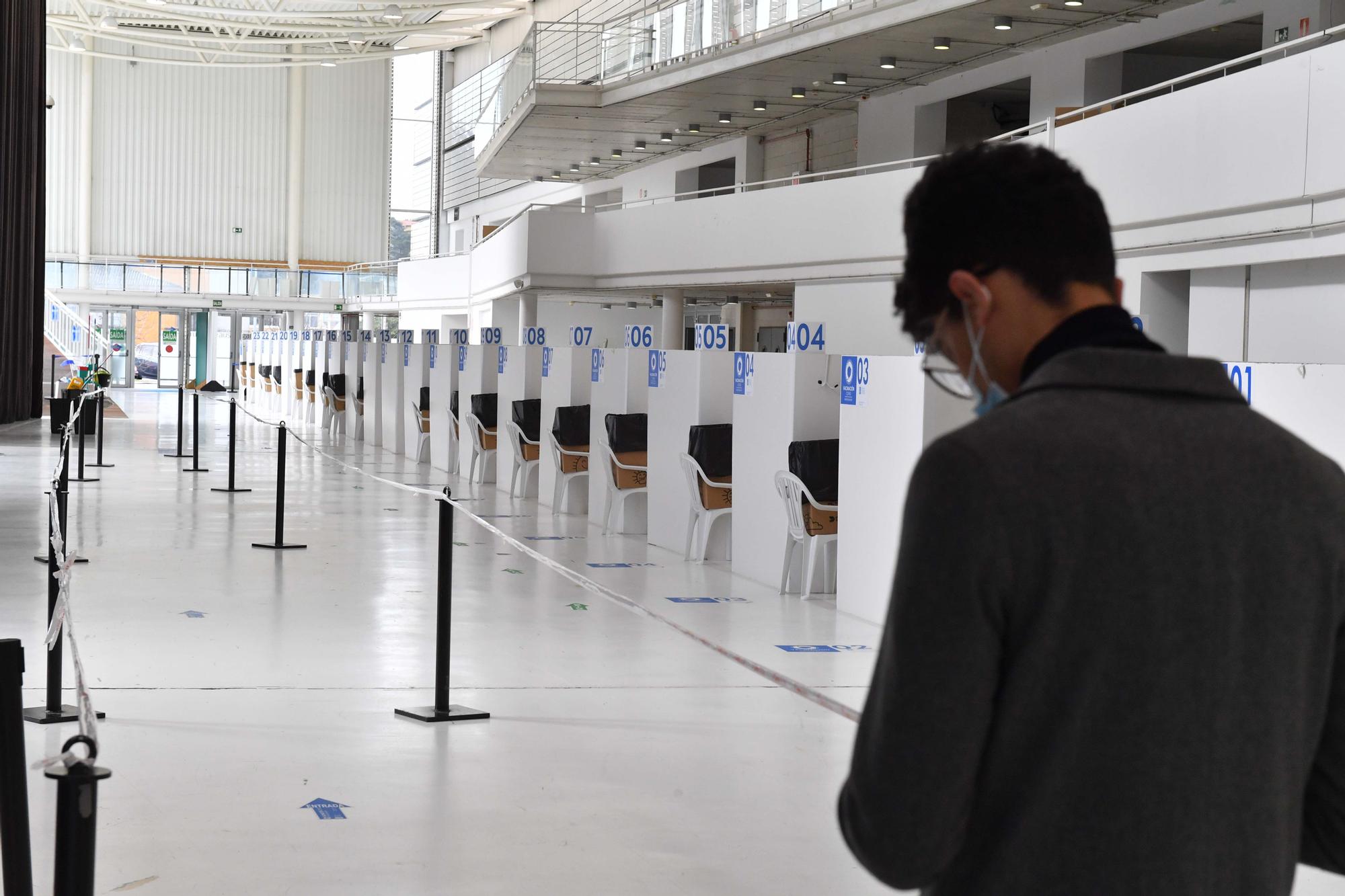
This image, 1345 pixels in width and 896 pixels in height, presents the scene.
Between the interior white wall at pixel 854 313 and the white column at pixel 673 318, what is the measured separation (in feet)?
18.5

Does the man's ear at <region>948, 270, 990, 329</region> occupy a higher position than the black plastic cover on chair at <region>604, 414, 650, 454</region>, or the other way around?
the man's ear at <region>948, 270, 990, 329</region>

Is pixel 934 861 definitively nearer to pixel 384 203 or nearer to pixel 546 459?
pixel 546 459

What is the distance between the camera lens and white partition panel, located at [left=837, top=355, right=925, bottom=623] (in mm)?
6957

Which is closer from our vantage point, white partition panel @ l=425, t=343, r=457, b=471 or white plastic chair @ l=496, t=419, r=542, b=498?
white plastic chair @ l=496, t=419, r=542, b=498

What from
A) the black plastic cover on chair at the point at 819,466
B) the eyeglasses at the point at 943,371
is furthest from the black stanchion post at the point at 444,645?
the eyeglasses at the point at 943,371

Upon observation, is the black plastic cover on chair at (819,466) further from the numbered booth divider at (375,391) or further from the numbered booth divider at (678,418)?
the numbered booth divider at (375,391)

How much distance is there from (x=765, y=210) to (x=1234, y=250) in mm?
9090

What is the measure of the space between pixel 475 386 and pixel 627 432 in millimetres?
4965

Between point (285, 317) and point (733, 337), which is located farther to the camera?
point (285, 317)

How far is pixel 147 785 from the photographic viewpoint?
13.6ft

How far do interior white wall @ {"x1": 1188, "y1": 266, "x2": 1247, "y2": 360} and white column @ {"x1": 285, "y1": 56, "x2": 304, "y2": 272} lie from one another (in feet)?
115

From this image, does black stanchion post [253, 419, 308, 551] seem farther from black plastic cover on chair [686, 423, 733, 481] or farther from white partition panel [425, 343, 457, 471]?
white partition panel [425, 343, 457, 471]

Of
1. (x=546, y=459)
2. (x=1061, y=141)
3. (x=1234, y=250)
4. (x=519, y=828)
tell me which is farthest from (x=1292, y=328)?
(x=519, y=828)

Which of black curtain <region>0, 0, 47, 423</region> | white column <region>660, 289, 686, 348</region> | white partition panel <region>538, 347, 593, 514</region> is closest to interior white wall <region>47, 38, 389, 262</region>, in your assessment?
black curtain <region>0, 0, 47, 423</region>
